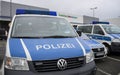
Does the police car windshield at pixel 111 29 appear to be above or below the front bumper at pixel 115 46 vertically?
above

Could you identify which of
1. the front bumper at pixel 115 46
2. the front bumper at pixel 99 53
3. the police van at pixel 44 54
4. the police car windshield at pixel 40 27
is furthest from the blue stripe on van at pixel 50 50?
the front bumper at pixel 115 46

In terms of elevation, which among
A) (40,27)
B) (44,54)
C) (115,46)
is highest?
(40,27)

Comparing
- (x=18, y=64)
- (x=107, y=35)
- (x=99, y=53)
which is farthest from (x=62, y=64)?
(x=107, y=35)

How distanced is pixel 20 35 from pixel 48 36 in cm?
→ 64

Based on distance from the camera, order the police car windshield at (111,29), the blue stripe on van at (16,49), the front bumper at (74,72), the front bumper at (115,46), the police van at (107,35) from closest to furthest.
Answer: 1. the front bumper at (74,72)
2. the blue stripe on van at (16,49)
3. the front bumper at (115,46)
4. the police van at (107,35)
5. the police car windshield at (111,29)

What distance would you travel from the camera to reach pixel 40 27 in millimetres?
5062

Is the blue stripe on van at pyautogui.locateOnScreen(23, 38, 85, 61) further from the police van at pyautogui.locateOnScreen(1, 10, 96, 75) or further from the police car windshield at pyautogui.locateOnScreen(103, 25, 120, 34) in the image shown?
the police car windshield at pyautogui.locateOnScreen(103, 25, 120, 34)

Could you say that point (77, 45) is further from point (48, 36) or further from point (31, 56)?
point (31, 56)

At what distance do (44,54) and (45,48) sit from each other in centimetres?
19

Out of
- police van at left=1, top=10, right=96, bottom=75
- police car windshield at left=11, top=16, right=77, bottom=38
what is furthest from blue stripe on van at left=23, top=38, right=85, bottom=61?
police car windshield at left=11, top=16, right=77, bottom=38

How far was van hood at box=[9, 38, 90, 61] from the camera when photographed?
377 cm

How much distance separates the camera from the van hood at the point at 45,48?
149 inches

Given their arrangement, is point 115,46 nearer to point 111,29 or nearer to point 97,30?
point 111,29

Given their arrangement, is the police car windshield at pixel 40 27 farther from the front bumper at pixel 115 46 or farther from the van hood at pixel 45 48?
the front bumper at pixel 115 46
